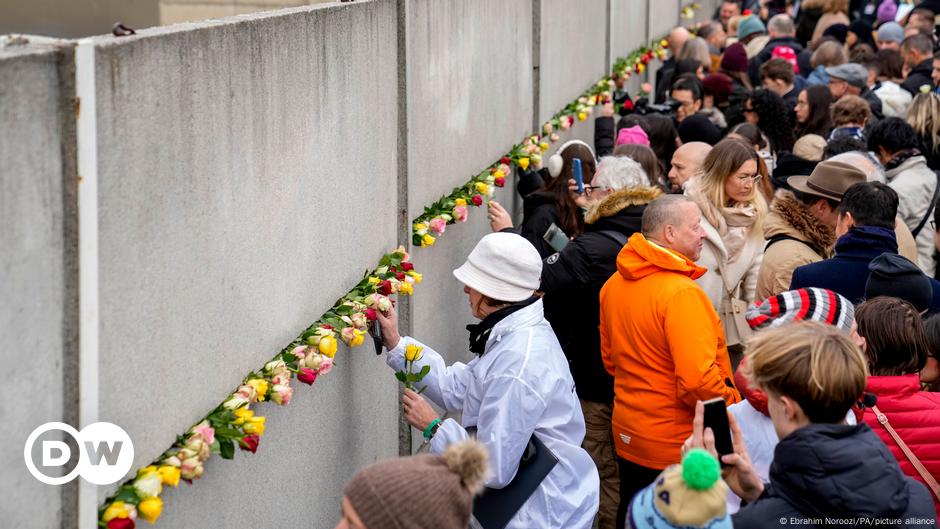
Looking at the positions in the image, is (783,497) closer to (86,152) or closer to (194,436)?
(194,436)

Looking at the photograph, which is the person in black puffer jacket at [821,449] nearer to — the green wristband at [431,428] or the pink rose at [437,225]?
the green wristband at [431,428]

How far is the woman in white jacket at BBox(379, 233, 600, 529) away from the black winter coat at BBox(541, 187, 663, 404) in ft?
3.49

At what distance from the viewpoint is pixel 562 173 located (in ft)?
21.7

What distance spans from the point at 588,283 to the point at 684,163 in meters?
2.15

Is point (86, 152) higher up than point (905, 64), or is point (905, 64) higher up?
point (86, 152)

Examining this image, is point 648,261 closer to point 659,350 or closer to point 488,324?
point 659,350

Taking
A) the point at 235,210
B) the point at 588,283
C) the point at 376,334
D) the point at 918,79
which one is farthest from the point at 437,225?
the point at 918,79

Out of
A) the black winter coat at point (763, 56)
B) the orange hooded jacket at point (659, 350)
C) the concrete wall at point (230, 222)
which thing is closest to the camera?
the concrete wall at point (230, 222)

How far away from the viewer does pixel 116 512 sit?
8.30 ft

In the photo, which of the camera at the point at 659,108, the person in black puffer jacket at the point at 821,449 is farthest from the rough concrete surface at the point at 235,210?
the camera at the point at 659,108

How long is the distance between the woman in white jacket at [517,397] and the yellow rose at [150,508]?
1381 millimetres

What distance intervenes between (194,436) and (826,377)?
1.60 meters

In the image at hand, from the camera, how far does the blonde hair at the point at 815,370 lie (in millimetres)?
3078

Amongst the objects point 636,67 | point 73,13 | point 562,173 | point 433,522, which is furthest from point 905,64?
point 433,522
